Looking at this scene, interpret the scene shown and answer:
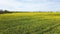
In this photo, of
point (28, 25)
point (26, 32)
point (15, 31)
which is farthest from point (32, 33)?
point (28, 25)

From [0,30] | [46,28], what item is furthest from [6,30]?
[46,28]

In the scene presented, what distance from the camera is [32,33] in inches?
835

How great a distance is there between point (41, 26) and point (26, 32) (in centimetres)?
387

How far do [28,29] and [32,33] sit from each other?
1987 mm

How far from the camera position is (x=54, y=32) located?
851 inches

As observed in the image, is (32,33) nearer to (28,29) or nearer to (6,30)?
(28,29)

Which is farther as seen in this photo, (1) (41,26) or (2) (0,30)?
(1) (41,26)

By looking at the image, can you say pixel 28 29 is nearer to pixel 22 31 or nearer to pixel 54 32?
pixel 22 31

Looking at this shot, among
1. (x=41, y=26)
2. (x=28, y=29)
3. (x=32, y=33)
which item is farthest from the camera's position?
(x=41, y=26)

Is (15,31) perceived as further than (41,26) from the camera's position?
No

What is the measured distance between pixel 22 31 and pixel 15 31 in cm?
96

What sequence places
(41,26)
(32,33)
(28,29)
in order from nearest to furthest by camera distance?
(32,33)
(28,29)
(41,26)

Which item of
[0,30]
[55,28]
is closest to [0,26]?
[0,30]

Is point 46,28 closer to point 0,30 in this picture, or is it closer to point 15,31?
point 15,31
